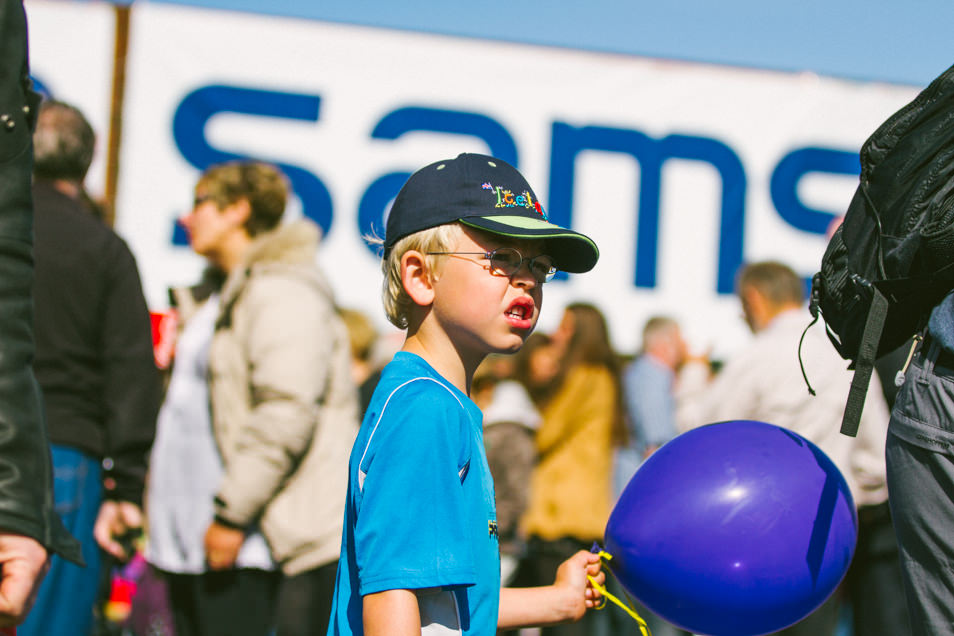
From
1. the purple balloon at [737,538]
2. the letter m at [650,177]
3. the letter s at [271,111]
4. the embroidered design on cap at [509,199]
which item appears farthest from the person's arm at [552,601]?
the letter m at [650,177]

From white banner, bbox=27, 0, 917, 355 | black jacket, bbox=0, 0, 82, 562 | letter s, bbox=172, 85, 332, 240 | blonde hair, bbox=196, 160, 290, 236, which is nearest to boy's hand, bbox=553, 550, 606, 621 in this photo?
black jacket, bbox=0, 0, 82, 562

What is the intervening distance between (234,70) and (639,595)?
629 centimetres

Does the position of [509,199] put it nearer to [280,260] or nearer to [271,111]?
[280,260]

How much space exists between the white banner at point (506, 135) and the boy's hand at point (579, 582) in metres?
5.29

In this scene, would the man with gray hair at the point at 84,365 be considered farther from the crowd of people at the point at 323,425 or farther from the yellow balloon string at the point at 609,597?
the yellow balloon string at the point at 609,597

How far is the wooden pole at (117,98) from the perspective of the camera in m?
7.22

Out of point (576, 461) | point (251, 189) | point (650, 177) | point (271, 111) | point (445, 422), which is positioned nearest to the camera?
point (445, 422)

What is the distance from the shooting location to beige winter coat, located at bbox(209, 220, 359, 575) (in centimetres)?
341

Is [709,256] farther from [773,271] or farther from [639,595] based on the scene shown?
[639,595]

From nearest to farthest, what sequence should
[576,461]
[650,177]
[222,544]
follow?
[222,544] < [576,461] < [650,177]

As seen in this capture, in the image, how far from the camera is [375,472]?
1.59 m

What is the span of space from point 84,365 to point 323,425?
0.89m

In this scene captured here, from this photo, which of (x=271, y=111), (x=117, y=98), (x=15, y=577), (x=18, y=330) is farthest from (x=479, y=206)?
(x=117, y=98)

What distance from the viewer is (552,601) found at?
1897mm
